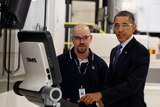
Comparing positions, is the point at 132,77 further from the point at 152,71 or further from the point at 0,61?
the point at 152,71

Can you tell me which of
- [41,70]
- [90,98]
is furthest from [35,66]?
[90,98]

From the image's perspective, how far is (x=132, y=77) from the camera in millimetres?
2578

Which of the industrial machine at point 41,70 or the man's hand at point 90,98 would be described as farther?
the man's hand at point 90,98

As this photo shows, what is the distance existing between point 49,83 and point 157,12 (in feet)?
32.7

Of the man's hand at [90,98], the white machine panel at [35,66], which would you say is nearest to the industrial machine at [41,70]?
the white machine panel at [35,66]

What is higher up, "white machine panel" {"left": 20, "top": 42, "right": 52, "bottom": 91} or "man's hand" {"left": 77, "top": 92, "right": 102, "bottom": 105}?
"white machine panel" {"left": 20, "top": 42, "right": 52, "bottom": 91}

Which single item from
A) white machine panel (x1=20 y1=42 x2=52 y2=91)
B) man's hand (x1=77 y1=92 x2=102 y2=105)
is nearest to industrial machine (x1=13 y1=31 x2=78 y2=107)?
white machine panel (x1=20 y1=42 x2=52 y2=91)

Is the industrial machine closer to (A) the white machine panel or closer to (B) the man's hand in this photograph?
(A) the white machine panel

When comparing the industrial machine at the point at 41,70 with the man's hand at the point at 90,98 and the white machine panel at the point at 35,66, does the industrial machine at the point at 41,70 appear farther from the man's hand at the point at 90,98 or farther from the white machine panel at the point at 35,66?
the man's hand at the point at 90,98

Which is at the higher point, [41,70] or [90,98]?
[41,70]

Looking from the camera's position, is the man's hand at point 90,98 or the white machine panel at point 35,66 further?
the man's hand at point 90,98

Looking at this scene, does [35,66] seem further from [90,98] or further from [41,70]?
[90,98]

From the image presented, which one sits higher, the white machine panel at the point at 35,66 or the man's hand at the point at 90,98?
the white machine panel at the point at 35,66

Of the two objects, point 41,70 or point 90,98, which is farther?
point 90,98
